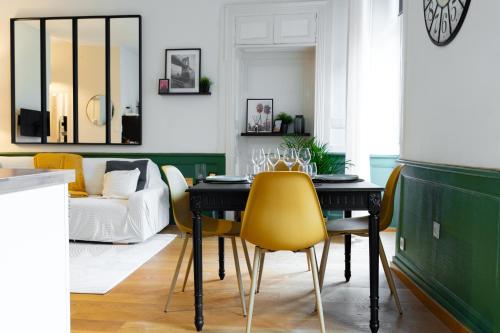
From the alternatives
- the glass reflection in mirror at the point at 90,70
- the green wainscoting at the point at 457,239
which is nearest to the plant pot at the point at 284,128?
the glass reflection in mirror at the point at 90,70

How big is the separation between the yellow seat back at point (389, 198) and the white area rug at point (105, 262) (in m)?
1.85

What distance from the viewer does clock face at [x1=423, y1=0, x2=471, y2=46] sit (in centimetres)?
225

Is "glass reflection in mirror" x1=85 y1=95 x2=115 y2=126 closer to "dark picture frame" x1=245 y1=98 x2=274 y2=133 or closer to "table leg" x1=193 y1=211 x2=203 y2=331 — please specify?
"dark picture frame" x1=245 y1=98 x2=274 y2=133

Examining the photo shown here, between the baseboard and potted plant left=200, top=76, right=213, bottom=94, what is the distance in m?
2.93

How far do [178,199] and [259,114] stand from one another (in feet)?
9.53

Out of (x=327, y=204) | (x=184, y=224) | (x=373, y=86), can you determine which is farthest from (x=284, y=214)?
(x=373, y=86)

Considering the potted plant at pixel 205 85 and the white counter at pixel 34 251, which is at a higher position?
the potted plant at pixel 205 85

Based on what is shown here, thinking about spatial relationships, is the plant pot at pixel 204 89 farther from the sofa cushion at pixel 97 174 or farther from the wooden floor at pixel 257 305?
the wooden floor at pixel 257 305

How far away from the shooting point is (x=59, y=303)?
1646 mm

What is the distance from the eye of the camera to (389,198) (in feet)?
8.37

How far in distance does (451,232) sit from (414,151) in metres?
0.76

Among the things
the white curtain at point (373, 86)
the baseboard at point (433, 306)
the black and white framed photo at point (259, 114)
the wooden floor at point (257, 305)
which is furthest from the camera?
the black and white framed photo at point (259, 114)

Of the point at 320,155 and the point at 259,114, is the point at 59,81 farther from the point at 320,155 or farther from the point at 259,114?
the point at 320,155

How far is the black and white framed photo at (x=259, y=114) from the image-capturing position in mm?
5379
